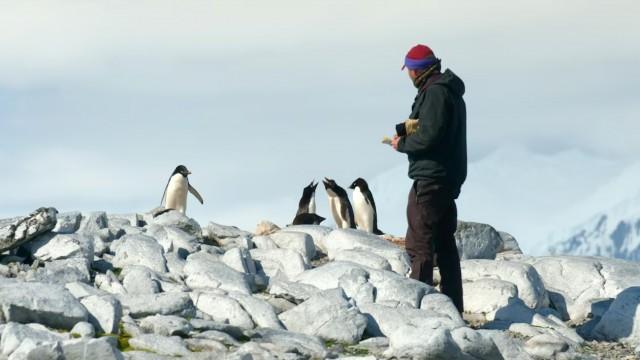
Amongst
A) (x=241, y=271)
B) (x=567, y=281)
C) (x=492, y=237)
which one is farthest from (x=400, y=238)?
(x=241, y=271)

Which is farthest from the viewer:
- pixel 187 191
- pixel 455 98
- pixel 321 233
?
pixel 187 191

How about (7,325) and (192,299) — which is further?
(192,299)

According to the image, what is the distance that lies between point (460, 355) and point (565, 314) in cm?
424

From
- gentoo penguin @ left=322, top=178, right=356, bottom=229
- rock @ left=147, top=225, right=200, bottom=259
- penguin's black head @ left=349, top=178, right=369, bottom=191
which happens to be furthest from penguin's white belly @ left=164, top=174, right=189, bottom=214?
rock @ left=147, top=225, right=200, bottom=259

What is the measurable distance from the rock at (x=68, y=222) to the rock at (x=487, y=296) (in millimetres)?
4090

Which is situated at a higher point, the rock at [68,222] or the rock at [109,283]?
the rock at [68,222]

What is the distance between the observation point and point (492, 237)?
15.9m

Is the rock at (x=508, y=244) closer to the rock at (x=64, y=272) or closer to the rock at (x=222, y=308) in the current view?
the rock at (x=64, y=272)

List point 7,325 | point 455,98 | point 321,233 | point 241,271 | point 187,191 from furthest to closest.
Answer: point 187,191, point 321,233, point 241,271, point 455,98, point 7,325

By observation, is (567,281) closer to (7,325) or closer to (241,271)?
(241,271)

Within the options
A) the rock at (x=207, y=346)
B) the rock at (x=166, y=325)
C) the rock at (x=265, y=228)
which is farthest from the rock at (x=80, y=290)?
the rock at (x=265, y=228)

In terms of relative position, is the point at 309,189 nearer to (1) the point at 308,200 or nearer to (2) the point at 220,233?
(1) the point at 308,200

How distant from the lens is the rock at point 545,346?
9.39 meters

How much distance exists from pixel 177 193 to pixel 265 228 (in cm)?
615
